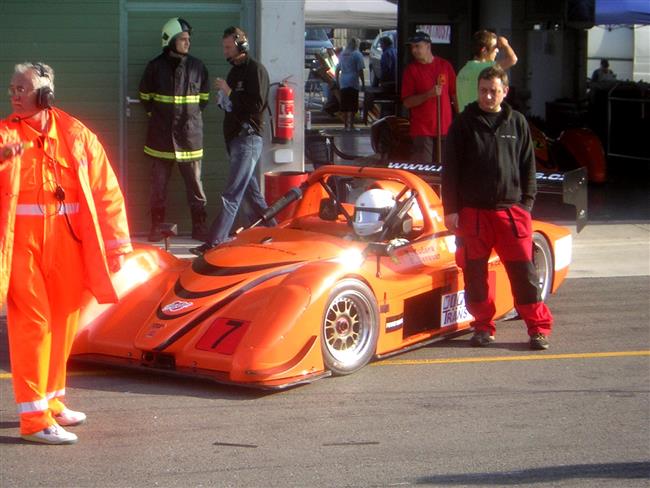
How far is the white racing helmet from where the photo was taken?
8648 mm

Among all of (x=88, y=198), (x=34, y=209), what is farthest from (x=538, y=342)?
(x=34, y=209)

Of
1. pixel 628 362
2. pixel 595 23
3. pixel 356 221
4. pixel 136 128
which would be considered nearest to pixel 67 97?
pixel 136 128

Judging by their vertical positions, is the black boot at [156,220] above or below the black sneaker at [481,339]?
above

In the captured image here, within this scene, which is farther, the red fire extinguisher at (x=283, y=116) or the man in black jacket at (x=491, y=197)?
the red fire extinguisher at (x=283, y=116)

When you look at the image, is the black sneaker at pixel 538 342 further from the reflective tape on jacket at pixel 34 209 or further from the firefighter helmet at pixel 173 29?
the firefighter helmet at pixel 173 29

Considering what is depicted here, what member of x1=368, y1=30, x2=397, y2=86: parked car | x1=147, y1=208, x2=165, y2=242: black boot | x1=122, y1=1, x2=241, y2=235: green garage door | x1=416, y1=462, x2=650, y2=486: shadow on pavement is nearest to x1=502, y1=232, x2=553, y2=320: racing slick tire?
x1=416, y1=462, x2=650, y2=486: shadow on pavement

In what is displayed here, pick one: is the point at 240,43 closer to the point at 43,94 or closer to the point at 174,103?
the point at 174,103

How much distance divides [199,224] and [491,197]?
5.00 metres

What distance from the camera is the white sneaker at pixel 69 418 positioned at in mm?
6559

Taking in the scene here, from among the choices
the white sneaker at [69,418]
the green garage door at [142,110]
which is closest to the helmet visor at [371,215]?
the white sneaker at [69,418]

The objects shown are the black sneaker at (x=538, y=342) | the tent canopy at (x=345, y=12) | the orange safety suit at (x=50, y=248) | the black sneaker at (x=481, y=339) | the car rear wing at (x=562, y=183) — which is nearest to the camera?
the orange safety suit at (x=50, y=248)

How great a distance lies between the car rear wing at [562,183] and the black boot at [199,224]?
295 centimetres

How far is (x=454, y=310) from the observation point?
859 centimetres

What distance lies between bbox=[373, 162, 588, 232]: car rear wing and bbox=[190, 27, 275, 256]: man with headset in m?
1.80
